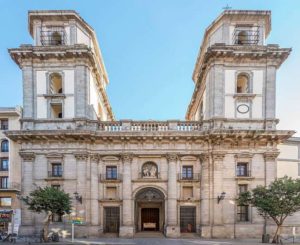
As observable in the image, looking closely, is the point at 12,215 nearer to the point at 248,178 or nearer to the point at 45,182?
the point at 45,182

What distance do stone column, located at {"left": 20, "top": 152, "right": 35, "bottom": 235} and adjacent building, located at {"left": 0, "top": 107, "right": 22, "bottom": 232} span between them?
1039 centimetres

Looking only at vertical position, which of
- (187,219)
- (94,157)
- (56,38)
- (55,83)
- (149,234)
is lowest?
(149,234)

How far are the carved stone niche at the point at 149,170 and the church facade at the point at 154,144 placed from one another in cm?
10

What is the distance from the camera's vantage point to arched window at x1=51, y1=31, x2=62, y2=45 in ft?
92.9

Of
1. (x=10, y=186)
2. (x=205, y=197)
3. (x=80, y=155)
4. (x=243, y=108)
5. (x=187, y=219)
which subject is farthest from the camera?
(x=10, y=186)

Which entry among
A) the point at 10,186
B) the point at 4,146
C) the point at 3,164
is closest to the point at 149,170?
the point at 10,186

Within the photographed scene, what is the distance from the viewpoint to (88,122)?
26.9m

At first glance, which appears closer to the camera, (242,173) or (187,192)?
(242,173)

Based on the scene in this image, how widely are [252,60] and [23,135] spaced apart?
80.9 ft

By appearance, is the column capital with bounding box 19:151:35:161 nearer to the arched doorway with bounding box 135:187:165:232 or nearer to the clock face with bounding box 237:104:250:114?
the arched doorway with bounding box 135:187:165:232

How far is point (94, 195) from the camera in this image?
26.5 m

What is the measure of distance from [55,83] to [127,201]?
15484mm

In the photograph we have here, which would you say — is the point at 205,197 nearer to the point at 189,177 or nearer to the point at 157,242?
the point at 189,177

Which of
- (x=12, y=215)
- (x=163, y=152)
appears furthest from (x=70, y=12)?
(x=12, y=215)
